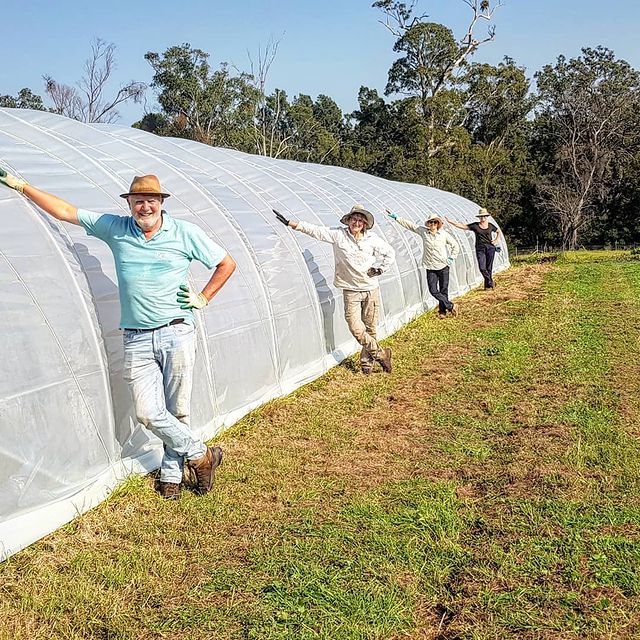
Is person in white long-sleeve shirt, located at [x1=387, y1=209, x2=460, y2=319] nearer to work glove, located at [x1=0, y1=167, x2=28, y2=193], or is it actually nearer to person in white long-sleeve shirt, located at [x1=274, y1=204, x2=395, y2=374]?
person in white long-sleeve shirt, located at [x1=274, y1=204, x2=395, y2=374]

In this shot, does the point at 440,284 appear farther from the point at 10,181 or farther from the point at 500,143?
the point at 500,143

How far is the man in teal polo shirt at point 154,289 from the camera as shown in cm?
462

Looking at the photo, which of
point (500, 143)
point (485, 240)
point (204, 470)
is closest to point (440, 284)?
point (485, 240)

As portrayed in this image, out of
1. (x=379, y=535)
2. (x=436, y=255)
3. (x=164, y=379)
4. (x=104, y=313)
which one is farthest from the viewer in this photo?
(x=436, y=255)

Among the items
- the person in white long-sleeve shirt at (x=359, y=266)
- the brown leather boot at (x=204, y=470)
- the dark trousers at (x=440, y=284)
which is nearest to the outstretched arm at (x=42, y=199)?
the brown leather boot at (x=204, y=470)

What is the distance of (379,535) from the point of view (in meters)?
4.45

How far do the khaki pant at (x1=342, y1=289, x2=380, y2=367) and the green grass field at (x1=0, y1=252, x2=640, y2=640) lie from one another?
969 millimetres

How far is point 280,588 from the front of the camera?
387 centimetres

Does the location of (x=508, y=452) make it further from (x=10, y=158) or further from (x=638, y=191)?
(x=638, y=191)

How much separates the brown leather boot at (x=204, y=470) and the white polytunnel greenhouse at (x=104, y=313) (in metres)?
0.60

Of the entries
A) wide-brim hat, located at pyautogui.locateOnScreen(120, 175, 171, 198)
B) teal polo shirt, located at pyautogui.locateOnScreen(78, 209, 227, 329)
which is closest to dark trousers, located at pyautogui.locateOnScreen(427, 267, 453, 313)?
teal polo shirt, located at pyautogui.locateOnScreen(78, 209, 227, 329)

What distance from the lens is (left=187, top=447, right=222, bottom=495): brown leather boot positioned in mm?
4973

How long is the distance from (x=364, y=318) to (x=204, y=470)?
4.31m

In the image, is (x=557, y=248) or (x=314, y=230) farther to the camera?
(x=557, y=248)
